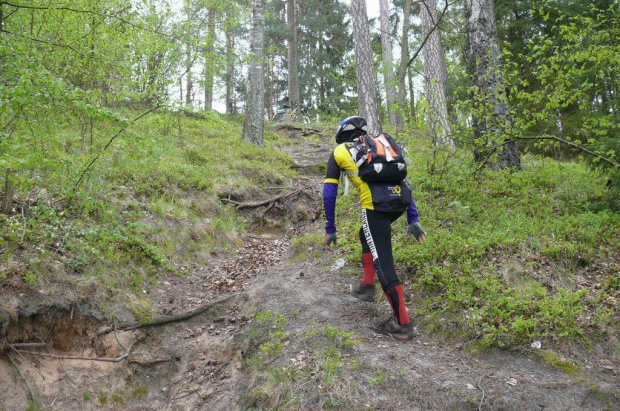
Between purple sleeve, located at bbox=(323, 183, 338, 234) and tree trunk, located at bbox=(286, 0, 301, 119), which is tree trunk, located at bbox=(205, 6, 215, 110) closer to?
purple sleeve, located at bbox=(323, 183, 338, 234)

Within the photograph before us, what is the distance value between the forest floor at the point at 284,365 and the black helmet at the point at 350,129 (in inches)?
86.7

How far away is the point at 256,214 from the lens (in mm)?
9375

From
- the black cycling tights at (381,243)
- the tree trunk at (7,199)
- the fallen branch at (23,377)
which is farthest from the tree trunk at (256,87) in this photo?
the fallen branch at (23,377)

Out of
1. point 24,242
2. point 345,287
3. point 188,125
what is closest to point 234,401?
point 345,287

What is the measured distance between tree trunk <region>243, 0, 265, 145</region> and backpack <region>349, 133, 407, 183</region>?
27.6 feet

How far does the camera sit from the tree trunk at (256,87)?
1222cm

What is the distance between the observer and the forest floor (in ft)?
11.7

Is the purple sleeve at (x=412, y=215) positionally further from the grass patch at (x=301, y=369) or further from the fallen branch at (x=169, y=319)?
the fallen branch at (x=169, y=319)

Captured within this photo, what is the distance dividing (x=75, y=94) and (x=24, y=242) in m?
2.47

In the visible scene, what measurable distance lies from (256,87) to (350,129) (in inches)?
328

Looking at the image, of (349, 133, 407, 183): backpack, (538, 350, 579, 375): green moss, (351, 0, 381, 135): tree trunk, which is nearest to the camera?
(538, 350, 579, 375): green moss

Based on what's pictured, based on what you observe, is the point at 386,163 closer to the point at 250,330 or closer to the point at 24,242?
the point at 250,330

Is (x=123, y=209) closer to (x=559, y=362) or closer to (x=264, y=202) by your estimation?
(x=264, y=202)

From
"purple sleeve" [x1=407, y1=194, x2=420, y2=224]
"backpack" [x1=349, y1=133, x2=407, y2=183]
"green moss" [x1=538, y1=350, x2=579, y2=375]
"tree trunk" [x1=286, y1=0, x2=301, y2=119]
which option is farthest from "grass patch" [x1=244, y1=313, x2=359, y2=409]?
"tree trunk" [x1=286, y1=0, x2=301, y2=119]
